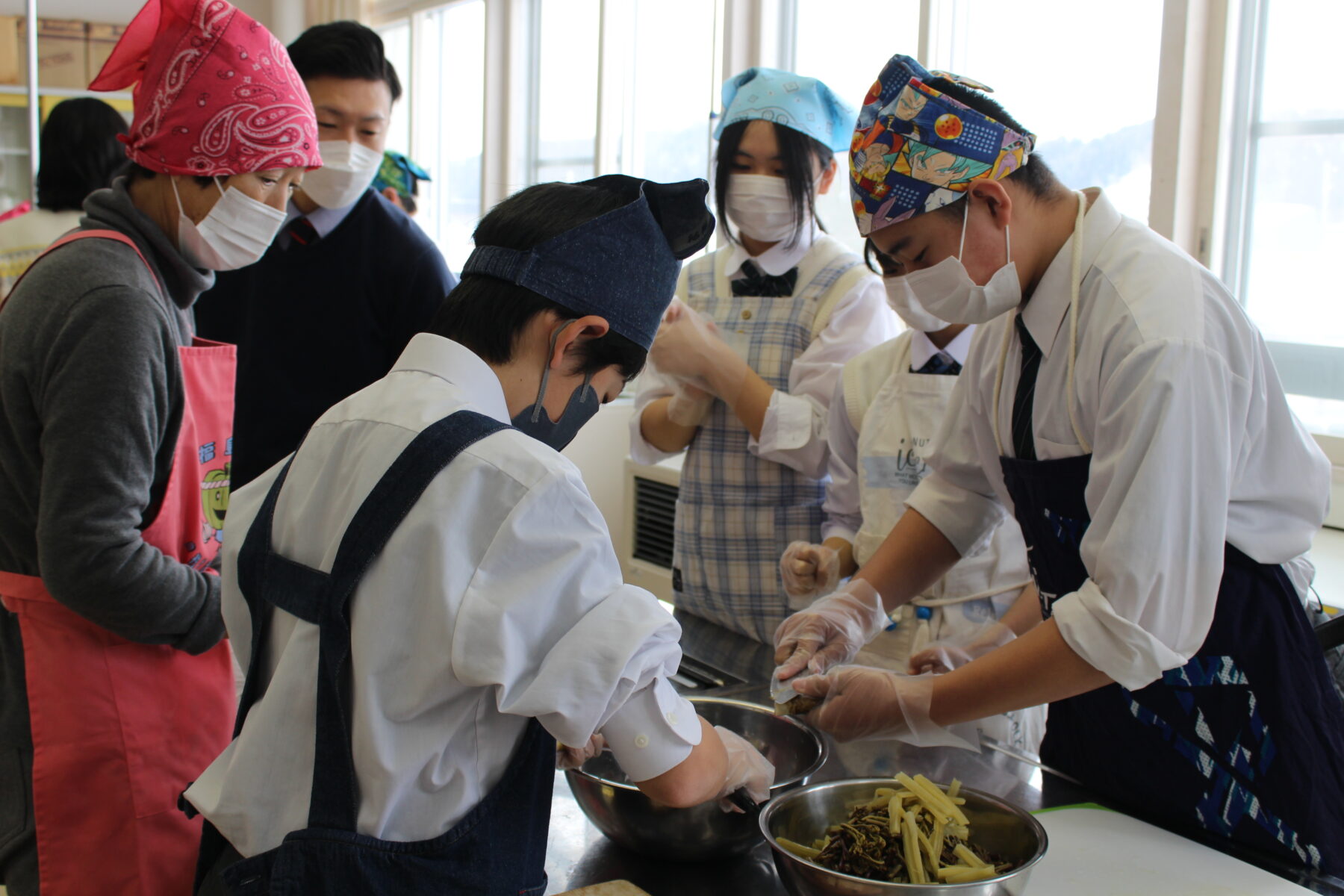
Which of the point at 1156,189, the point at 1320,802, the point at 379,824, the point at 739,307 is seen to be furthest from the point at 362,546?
the point at 1156,189

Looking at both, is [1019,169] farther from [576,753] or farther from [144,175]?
[144,175]

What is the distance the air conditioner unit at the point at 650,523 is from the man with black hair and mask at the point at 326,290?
1.65 meters

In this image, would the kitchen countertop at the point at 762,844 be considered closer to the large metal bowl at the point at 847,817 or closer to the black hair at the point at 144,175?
the large metal bowl at the point at 847,817

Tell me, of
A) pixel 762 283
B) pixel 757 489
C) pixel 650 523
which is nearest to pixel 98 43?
pixel 650 523

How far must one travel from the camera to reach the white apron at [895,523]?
1712 millimetres

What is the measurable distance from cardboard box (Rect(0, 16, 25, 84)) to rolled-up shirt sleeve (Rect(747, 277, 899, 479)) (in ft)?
15.4

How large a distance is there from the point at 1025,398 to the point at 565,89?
4064mm

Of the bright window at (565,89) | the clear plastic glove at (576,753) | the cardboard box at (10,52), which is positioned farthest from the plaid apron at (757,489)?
the cardboard box at (10,52)

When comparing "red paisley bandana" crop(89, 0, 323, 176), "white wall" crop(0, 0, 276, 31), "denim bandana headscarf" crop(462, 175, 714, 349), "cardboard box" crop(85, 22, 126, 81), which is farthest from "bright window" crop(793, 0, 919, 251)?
"cardboard box" crop(85, 22, 126, 81)

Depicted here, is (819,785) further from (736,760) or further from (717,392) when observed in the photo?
(717,392)

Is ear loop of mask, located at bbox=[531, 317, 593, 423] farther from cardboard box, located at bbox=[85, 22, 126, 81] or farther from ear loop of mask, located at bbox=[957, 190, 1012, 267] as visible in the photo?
cardboard box, located at bbox=[85, 22, 126, 81]

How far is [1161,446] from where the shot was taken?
3.33 ft

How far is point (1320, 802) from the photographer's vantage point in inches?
42.7

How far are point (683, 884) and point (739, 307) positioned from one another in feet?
4.27
